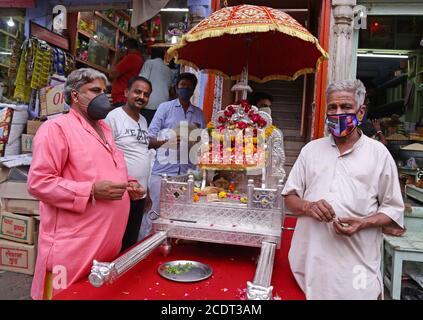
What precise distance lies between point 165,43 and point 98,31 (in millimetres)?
1335

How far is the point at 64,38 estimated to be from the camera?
5879mm

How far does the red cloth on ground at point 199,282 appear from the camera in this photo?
2225 mm

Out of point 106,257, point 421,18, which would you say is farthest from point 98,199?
point 421,18

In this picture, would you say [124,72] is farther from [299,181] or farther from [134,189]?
[299,181]

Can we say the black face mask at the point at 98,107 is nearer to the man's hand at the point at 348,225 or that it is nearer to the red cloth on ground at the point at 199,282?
the red cloth on ground at the point at 199,282

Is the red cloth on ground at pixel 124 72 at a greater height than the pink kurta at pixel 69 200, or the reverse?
the red cloth on ground at pixel 124 72

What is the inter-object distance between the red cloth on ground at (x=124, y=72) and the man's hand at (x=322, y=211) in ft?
13.8

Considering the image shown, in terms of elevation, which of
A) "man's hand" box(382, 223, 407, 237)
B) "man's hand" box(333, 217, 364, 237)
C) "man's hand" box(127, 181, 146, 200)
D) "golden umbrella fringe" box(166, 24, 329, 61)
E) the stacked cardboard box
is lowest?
the stacked cardboard box

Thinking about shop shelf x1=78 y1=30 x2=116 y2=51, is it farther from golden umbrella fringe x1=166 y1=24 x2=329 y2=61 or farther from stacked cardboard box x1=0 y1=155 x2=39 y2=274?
golden umbrella fringe x1=166 y1=24 x2=329 y2=61

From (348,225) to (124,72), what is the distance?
450cm

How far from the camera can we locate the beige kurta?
6.51ft

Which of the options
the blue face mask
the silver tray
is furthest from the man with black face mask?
the silver tray

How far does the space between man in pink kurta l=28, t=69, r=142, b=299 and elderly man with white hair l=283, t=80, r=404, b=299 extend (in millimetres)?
1170

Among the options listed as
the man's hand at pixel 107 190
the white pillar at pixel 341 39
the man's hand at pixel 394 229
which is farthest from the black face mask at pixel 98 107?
the white pillar at pixel 341 39
